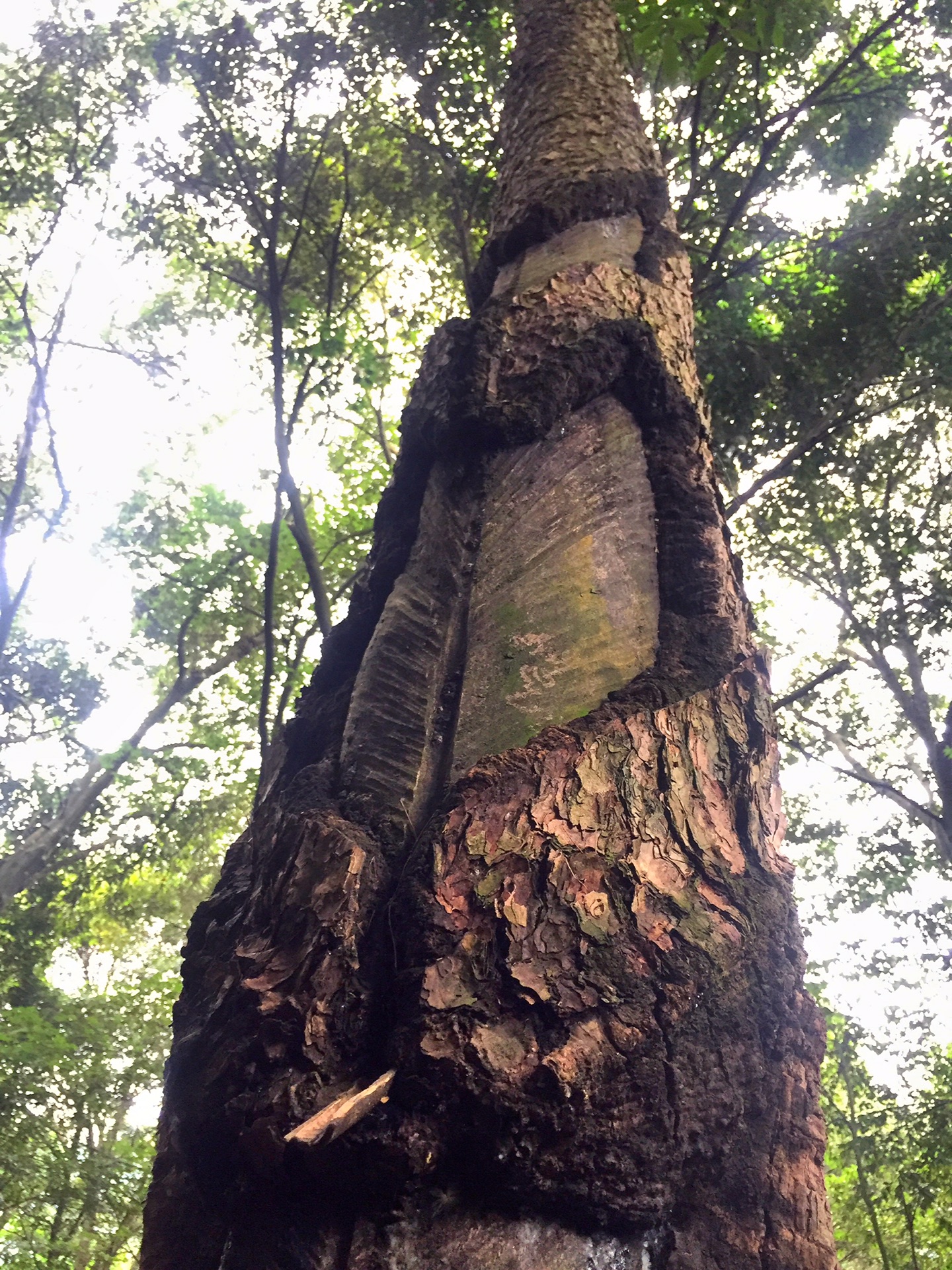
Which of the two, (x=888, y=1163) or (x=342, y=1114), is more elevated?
(x=342, y=1114)

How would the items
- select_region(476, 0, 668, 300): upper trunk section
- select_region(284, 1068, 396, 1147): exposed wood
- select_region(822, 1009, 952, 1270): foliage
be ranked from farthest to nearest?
select_region(822, 1009, 952, 1270): foliage → select_region(476, 0, 668, 300): upper trunk section → select_region(284, 1068, 396, 1147): exposed wood

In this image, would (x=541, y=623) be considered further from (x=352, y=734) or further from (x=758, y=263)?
(x=758, y=263)

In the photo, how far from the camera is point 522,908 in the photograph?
106 centimetres

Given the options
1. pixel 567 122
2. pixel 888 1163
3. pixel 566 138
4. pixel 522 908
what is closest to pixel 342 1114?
pixel 522 908

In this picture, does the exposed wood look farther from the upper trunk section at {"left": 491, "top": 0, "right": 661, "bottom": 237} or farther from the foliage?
the foliage

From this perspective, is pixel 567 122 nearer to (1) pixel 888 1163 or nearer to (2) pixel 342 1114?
(2) pixel 342 1114

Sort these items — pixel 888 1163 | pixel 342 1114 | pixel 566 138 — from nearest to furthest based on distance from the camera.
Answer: pixel 342 1114 < pixel 566 138 < pixel 888 1163

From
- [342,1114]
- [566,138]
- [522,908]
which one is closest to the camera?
[342,1114]

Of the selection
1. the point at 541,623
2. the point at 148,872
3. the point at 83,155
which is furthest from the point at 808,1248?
the point at 148,872

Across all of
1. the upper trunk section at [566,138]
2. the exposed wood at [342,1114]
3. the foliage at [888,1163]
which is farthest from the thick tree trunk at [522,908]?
the foliage at [888,1163]

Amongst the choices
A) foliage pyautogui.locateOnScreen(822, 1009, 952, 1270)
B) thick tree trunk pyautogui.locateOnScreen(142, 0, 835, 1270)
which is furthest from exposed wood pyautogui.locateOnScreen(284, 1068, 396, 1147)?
foliage pyautogui.locateOnScreen(822, 1009, 952, 1270)

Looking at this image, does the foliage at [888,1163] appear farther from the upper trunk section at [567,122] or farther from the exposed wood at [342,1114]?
the exposed wood at [342,1114]

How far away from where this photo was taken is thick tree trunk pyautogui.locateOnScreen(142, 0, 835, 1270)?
943mm

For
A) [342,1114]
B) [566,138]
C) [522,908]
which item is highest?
[566,138]
